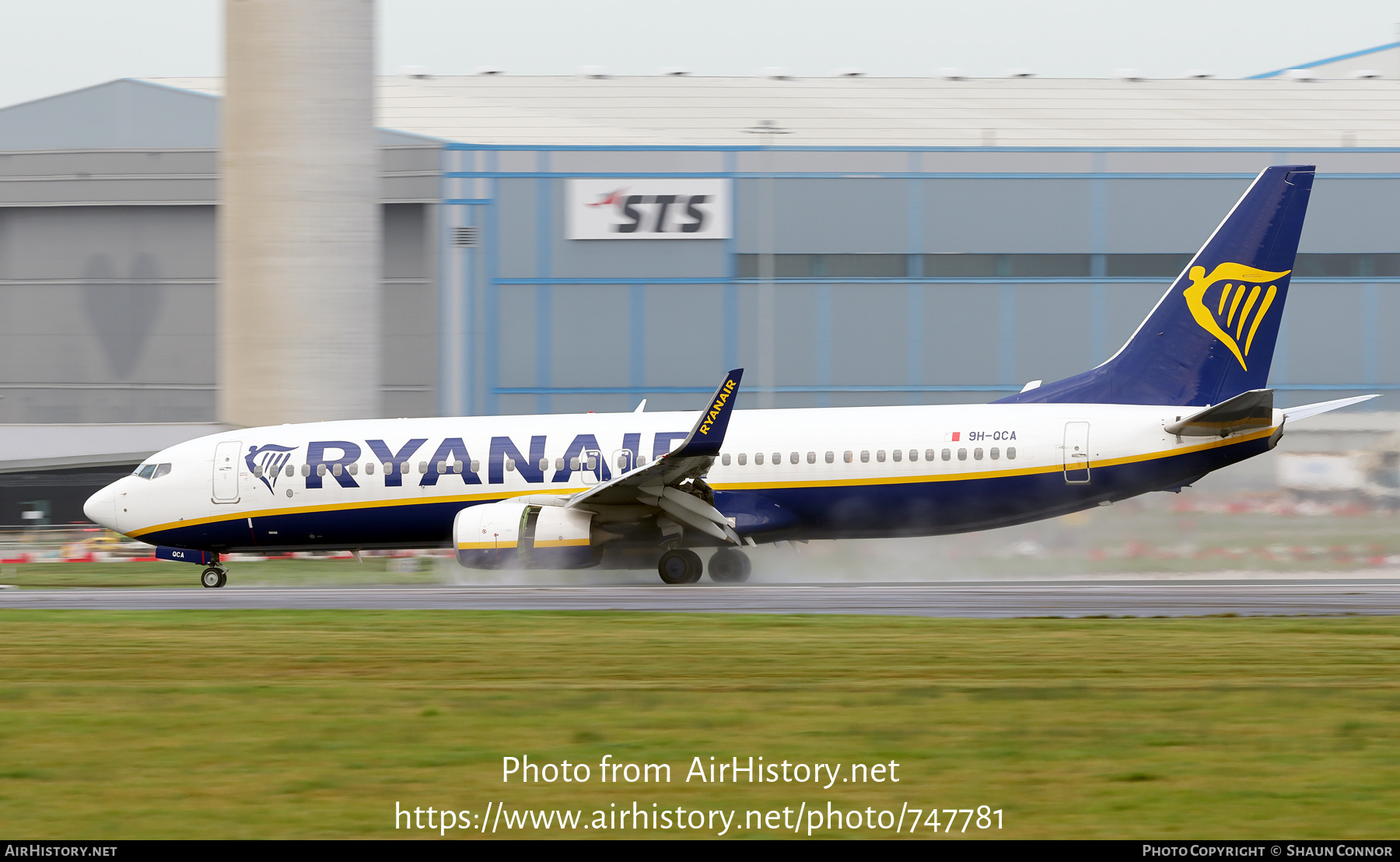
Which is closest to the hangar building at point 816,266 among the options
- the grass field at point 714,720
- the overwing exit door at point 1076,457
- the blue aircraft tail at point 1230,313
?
the blue aircraft tail at point 1230,313

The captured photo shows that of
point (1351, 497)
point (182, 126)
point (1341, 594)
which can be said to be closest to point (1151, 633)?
point (1341, 594)

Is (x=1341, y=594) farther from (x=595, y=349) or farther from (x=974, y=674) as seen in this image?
(x=595, y=349)

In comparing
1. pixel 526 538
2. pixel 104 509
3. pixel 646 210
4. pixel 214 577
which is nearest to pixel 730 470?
pixel 526 538

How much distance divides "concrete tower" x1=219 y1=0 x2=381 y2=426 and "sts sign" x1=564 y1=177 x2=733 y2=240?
860cm

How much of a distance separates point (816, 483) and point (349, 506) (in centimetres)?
833

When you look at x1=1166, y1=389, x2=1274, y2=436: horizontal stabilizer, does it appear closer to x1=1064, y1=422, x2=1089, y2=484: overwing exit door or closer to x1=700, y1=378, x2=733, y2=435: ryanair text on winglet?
x1=1064, y1=422, x2=1089, y2=484: overwing exit door

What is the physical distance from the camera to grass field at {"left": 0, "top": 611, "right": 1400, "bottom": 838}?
816 cm

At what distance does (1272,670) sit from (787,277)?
3170 cm

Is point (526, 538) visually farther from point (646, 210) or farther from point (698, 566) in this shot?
point (646, 210)

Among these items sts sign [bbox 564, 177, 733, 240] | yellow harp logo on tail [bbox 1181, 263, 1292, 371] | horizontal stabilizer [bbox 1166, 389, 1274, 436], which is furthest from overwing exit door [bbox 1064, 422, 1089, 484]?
sts sign [bbox 564, 177, 733, 240]

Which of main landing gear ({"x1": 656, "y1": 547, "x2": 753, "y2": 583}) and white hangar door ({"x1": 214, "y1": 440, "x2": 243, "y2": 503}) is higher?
white hangar door ({"x1": 214, "y1": 440, "x2": 243, "y2": 503})

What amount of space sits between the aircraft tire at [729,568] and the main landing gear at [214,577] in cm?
897

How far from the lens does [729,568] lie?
25578mm

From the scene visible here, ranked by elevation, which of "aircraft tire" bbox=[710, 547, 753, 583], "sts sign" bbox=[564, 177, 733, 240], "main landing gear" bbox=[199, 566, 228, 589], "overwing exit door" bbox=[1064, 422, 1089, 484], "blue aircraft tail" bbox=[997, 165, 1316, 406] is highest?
"sts sign" bbox=[564, 177, 733, 240]
